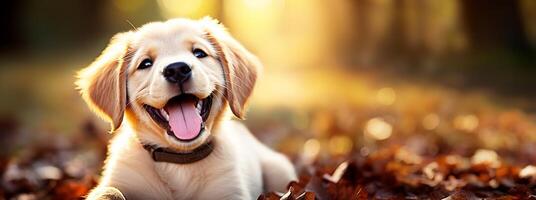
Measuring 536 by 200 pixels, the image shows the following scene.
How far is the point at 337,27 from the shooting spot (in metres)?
16.1

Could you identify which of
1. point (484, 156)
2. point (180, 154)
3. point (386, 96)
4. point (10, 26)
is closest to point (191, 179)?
point (180, 154)

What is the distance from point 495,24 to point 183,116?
883 centimetres

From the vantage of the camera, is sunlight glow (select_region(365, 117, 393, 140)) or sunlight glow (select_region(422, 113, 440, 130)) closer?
sunlight glow (select_region(365, 117, 393, 140))

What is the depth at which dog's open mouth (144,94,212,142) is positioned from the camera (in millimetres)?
3938

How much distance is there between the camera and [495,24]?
11.8 metres

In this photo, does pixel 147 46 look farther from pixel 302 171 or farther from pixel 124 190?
pixel 302 171

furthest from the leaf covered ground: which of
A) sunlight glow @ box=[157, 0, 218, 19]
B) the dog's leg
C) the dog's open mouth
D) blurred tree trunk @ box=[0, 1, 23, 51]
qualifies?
sunlight glow @ box=[157, 0, 218, 19]

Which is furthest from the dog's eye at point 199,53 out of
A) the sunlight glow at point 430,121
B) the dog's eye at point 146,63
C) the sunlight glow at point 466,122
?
the sunlight glow at point 430,121

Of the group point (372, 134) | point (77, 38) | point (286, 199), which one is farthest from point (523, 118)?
point (77, 38)

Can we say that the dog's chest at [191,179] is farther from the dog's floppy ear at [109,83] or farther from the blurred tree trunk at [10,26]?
the blurred tree trunk at [10,26]

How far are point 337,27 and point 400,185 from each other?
38.5 feet

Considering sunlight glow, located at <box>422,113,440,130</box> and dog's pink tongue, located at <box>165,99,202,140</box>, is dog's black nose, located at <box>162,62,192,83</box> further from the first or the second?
sunlight glow, located at <box>422,113,440,130</box>

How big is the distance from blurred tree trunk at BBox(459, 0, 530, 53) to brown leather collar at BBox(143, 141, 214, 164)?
27.2 ft

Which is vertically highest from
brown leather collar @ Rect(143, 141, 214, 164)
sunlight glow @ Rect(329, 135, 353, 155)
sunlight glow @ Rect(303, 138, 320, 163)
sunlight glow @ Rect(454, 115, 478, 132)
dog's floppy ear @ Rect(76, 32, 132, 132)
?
dog's floppy ear @ Rect(76, 32, 132, 132)
